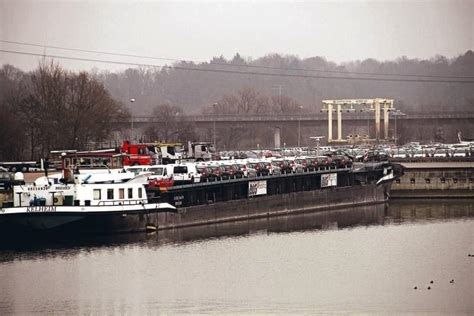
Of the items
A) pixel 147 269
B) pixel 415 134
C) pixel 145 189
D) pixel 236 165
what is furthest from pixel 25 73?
pixel 147 269

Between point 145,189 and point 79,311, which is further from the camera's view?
point 145,189

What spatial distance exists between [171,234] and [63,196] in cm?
510

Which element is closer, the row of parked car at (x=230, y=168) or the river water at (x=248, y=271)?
the river water at (x=248, y=271)

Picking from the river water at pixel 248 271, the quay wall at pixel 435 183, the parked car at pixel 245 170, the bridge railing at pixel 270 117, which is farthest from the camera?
the bridge railing at pixel 270 117

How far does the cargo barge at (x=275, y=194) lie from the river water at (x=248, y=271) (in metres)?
1.42

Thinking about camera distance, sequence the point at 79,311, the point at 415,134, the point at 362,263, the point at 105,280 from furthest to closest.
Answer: the point at 415,134, the point at 362,263, the point at 105,280, the point at 79,311

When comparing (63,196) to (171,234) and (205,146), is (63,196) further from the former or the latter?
(205,146)

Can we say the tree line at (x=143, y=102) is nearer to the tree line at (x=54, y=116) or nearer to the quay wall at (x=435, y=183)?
the tree line at (x=54, y=116)

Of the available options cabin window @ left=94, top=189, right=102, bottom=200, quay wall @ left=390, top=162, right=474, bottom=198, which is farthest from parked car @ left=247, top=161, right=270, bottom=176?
cabin window @ left=94, top=189, right=102, bottom=200

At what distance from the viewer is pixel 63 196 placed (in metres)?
52.2

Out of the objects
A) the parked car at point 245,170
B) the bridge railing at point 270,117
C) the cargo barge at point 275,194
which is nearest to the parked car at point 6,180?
the cargo barge at point 275,194

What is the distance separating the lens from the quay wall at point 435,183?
77.1 meters

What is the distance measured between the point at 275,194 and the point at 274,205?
1.14 meters

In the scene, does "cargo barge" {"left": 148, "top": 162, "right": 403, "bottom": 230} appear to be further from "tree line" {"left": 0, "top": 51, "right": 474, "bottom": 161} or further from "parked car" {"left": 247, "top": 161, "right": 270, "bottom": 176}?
"tree line" {"left": 0, "top": 51, "right": 474, "bottom": 161}
